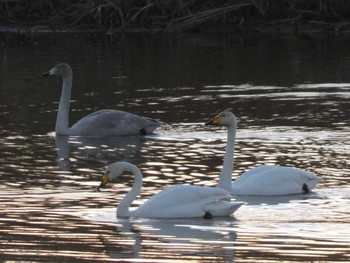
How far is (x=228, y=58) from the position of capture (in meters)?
26.3

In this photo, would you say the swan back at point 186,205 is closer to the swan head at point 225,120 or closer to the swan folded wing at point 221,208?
the swan folded wing at point 221,208

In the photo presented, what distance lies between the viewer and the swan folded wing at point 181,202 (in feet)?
37.7

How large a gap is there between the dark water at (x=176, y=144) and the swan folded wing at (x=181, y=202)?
12cm

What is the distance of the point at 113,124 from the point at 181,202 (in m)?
6.18

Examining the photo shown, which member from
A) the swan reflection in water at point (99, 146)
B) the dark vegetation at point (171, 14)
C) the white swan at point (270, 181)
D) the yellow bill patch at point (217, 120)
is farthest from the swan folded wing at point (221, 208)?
the dark vegetation at point (171, 14)

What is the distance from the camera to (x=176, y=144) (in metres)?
16.2

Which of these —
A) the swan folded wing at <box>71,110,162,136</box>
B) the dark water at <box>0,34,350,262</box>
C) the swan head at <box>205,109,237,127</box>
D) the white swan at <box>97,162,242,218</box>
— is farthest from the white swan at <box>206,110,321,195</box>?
the swan folded wing at <box>71,110,162,136</box>

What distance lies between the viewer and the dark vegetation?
104 feet

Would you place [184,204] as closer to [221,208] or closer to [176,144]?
[221,208]

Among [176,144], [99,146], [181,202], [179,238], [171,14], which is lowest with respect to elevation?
[99,146]

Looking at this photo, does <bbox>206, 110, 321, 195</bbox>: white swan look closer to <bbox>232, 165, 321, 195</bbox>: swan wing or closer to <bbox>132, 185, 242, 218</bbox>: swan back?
<bbox>232, 165, 321, 195</bbox>: swan wing

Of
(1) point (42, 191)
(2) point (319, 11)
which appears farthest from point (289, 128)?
(2) point (319, 11)

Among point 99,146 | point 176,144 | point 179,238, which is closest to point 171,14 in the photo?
point 99,146

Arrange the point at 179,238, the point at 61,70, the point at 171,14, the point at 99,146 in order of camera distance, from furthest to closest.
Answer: the point at 171,14 < the point at 61,70 < the point at 99,146 < the point at 179,238
